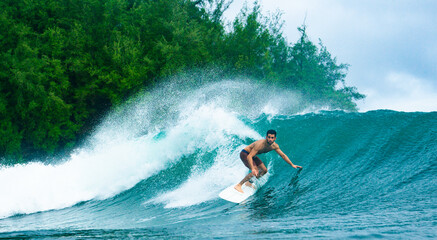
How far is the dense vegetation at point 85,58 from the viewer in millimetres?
21000

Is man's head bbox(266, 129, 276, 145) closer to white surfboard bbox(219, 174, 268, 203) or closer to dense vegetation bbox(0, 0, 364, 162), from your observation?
white surfboard bbox(219, 174, 268, 203)

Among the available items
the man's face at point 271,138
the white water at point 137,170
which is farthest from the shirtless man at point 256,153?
the white water at point 137,170

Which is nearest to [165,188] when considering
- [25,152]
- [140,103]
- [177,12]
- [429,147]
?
[429,147]

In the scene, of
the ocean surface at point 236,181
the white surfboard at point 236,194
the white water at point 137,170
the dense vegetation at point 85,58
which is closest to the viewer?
the ocean surface at point 236,181

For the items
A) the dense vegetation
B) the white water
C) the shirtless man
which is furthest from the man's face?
the dense vegetation

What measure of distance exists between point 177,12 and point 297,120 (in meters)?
17.1

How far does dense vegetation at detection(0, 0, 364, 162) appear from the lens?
827 inches

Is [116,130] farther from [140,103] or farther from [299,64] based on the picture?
[299,64]

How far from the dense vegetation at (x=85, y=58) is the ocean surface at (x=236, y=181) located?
9.69 meters

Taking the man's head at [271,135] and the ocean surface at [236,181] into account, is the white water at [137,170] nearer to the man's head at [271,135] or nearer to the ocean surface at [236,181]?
the ocean surface at [236,181]

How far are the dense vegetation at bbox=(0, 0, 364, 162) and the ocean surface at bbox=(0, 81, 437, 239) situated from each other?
31.8 feet

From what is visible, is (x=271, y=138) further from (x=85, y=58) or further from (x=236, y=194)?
(x=85, y=58)

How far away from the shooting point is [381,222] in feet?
14.8

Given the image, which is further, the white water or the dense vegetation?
the dense vegetation
